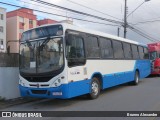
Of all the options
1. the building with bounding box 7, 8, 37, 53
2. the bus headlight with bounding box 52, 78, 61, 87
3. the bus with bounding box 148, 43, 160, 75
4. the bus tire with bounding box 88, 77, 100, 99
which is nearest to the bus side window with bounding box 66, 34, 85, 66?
the bus headlight with bounding box 52, 78, 61, 87

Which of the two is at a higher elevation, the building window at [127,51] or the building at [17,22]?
the building at [17,22]

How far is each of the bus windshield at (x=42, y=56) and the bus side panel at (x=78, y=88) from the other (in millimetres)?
934

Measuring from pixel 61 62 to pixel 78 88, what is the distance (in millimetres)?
1346

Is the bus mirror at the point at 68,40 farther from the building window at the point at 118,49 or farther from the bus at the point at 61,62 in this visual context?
the building window at the point at 118,49

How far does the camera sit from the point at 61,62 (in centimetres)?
1052

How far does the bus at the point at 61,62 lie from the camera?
10.5 m

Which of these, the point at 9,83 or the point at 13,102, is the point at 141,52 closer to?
the point at 9,83

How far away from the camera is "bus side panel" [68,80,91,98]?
10.7m

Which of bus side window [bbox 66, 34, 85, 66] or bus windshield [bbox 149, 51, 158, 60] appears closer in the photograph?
bus side window [bbox 66, 34, 85, 66]

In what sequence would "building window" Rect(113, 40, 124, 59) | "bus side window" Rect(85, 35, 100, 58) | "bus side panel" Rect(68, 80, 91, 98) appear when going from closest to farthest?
1. "bus side panel" Rect(68, 80, 91, 98)
2. "bus side window" Rect(85, 35, 100, 58)
3. "building window" Rect(113, 40, 124, 59)

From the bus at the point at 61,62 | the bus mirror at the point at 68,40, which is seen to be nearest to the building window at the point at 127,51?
the bus at the point at 61,62

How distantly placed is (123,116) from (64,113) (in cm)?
197

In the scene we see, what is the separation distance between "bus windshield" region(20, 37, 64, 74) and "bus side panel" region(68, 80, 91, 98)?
93 centimetres

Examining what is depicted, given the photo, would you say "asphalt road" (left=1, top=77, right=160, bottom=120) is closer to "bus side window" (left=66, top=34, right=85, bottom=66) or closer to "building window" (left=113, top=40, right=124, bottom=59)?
"bus side window" (left=66, top=34, right=85, bottom=66)
